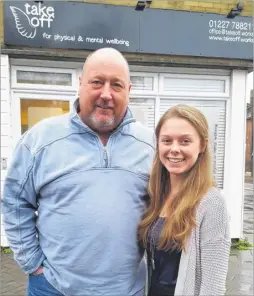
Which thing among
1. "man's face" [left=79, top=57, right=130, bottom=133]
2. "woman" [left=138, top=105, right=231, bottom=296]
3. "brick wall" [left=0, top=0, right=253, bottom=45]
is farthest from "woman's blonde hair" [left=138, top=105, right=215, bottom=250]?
"brick wall" [left=0, top=0, right=253, bottom=45]

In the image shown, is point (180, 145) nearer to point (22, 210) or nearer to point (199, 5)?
point (22, 210)

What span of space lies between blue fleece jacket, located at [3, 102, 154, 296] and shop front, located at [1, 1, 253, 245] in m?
3.46

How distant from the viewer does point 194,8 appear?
5.62m

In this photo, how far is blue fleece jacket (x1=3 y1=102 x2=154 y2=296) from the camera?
6.15 feet

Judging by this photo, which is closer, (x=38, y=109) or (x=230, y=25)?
(x=38, y=109)

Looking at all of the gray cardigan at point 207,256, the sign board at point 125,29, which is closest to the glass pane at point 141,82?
the sign board at point 125,29

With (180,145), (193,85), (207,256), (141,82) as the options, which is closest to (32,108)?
(141,82)

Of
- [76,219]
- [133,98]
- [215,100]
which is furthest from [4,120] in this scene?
[76,219]

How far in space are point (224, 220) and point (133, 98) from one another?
4.27m

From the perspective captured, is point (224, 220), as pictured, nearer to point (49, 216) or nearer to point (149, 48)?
point (49, 216)

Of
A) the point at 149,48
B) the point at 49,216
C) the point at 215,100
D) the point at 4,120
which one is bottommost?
the point at 49,216

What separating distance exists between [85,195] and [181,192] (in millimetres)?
503

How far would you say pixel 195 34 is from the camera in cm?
559

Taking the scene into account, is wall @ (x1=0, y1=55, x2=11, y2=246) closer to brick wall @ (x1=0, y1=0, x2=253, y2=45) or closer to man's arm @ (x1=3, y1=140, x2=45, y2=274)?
brick wall @ (x1=0, y1=0, x2=253, y2=45)
